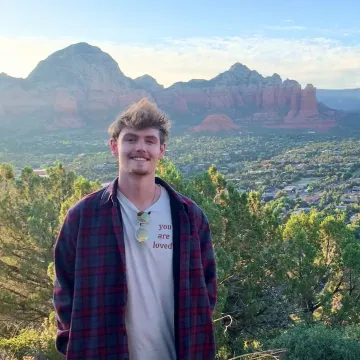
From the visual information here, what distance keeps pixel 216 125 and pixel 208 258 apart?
8306cm

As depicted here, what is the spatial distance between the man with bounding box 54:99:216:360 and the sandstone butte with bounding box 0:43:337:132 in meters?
80.7

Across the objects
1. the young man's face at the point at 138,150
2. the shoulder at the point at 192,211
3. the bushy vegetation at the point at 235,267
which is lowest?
the bushy vegetation at the point at 235,267

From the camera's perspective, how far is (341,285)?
32.5ft

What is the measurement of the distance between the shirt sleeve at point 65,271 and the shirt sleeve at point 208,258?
0.58m

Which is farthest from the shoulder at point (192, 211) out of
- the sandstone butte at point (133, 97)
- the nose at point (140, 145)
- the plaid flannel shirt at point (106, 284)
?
the sandstone butte at point (133, 97)

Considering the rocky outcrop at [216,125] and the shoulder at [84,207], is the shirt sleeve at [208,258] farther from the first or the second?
the rocky outcrop at [216,125]

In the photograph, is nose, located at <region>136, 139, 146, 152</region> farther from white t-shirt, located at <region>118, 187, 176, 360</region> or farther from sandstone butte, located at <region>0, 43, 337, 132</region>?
sandstone butte, located at <region>0, 43, 337, 132</region>

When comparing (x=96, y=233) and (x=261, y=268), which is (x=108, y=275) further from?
(x=261, y=268)

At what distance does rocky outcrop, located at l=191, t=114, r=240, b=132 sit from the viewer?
274ft

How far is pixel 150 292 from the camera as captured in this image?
71.3 inches

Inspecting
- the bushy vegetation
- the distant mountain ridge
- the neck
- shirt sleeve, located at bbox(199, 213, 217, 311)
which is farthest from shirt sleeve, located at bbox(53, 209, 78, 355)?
the distant mountain ridge

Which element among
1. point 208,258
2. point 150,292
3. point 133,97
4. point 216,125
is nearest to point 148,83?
point 133,97

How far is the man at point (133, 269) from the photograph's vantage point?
5.88ft

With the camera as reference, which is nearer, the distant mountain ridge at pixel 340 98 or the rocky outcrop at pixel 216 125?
the rocky outcrop at pixel 216 125
